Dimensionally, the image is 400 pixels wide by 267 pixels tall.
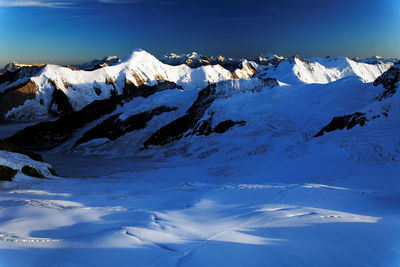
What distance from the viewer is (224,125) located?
49906 millimetres

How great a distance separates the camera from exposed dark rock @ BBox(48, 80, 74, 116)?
123250mm

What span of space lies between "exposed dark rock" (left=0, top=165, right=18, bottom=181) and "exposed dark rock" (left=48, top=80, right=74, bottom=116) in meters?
108

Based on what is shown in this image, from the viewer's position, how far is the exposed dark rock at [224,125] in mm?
49075

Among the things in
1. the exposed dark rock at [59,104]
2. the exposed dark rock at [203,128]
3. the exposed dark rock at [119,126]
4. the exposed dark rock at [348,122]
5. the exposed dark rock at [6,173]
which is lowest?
the exposed dark rock at [59,104]

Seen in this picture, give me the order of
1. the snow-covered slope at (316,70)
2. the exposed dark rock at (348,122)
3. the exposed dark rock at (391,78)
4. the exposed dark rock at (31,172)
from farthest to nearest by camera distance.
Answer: the snow-covered slope at (316,70), the exposed dark rock at (391,78), the exposed dark rock at (348,122), the exposed dark rock at (31,172)

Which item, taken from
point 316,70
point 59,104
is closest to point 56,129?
point 59,104

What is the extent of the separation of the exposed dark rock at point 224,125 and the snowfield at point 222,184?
0.23m

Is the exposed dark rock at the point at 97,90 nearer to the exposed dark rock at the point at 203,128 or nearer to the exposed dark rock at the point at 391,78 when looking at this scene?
the exposed dark rock at the point at 203,128

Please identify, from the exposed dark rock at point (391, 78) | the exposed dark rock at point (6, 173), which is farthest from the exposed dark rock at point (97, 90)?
the exposed dark rock at point (391, 78)

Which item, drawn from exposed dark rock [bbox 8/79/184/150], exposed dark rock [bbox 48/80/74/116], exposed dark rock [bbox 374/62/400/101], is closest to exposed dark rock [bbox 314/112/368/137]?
exposed dark rock [bbox 374/62/400/101]

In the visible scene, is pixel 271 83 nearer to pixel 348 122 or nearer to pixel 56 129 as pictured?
pixel 348 122

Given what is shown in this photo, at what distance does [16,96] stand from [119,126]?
273 ft

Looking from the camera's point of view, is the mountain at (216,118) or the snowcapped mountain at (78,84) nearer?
the mountain at (216,118)

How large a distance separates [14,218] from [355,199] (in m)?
15.7
